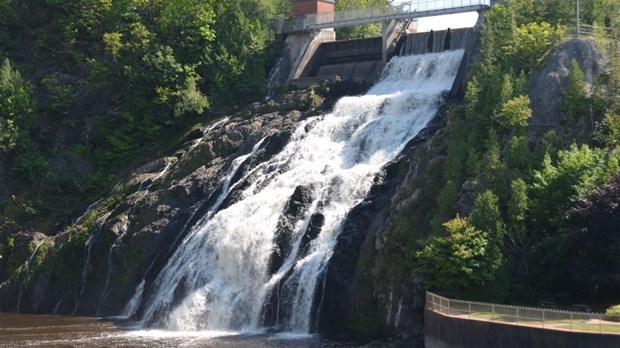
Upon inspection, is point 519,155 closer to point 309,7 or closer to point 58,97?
point 309,7

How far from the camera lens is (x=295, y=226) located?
46.8m

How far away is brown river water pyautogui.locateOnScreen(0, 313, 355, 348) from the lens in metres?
40.1

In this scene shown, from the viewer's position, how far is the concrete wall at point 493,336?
28.4 m

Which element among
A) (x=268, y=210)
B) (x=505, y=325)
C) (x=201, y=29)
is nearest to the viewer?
(x=505, y=325)

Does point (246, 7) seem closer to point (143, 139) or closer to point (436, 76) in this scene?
point (143, 139)

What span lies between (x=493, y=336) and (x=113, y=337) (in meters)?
19.6

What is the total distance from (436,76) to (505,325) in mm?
30544

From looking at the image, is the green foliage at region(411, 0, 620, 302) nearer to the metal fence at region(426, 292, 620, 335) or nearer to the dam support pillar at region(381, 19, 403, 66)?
the metal fence at region(426, 292, 620, 335)

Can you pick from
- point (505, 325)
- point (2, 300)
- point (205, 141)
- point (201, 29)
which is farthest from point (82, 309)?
point (505, 325)

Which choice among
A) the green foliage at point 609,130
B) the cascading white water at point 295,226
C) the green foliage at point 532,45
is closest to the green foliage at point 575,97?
the green foliage at point 609,130

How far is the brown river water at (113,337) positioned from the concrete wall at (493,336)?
5294mm

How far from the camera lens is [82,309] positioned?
176 ft

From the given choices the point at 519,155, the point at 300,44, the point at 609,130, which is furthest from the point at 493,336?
the point at 300,44

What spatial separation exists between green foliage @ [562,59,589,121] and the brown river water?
1420 cm
